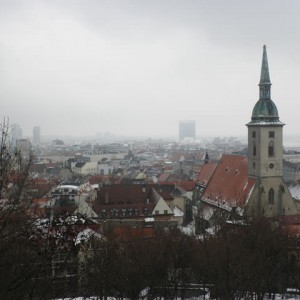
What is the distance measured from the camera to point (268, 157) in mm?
51562

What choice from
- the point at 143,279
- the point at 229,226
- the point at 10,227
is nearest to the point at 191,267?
the point at 143,279

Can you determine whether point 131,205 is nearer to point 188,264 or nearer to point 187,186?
point 188,264

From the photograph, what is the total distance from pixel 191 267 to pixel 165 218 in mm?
25679

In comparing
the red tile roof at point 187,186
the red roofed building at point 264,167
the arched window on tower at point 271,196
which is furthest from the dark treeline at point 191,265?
the red tile roof at point 187,186

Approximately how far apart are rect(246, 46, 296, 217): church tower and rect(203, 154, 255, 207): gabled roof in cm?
151

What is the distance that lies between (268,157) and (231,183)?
253 inches

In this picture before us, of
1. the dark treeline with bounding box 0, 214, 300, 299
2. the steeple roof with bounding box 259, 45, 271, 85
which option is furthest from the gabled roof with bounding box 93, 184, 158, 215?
the dark treeline with bounding box 0, 214, 300, 299

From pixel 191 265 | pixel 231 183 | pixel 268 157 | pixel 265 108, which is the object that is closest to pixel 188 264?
pixel 191 265

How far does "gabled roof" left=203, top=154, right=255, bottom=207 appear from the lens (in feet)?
170

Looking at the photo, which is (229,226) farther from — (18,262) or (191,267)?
(18,262)

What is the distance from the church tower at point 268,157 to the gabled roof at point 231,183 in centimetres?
151

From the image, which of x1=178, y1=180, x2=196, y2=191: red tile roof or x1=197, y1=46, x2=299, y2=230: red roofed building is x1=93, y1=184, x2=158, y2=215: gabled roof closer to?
x1=197, y1=46, x2=299, y2=230: red roofed building

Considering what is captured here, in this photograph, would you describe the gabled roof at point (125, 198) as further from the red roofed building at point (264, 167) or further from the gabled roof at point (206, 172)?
the gabled roof at point (206, 172)

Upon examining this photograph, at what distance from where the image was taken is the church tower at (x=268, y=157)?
5094 cm
